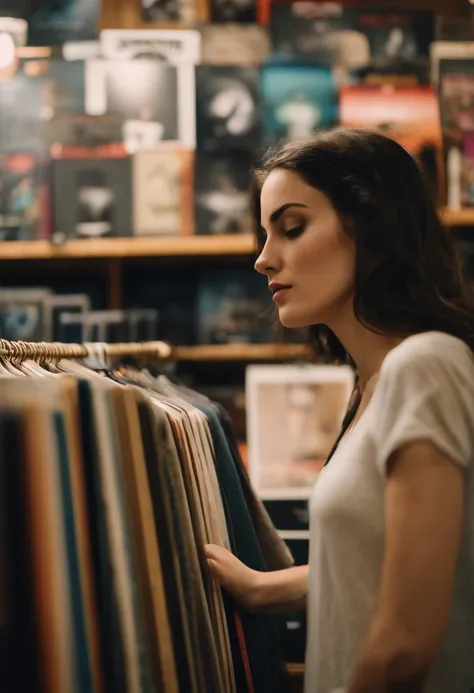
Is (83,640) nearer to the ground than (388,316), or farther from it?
nearer to the ground

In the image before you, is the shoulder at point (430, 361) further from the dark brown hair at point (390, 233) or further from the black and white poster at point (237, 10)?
the black and white poster at point (237, 10)

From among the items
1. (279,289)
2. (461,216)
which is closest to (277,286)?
(279,289)

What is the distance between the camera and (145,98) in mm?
2277

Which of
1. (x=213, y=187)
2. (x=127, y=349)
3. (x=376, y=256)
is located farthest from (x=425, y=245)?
(x=213, y=187)

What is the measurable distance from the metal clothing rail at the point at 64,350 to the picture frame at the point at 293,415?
784 millimetres

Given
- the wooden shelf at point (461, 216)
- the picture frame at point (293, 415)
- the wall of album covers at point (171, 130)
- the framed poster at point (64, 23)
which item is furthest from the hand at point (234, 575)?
the framed poster at point (64, 23)

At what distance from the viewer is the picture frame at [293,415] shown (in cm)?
227

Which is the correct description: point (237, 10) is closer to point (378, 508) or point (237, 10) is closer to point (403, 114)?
point (403, 114)

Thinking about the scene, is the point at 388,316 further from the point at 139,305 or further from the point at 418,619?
the point at 139,305

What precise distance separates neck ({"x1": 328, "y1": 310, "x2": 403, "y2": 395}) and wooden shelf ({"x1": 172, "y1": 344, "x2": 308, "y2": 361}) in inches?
49.8

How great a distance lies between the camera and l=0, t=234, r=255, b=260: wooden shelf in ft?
7.20

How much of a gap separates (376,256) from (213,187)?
4.64ft

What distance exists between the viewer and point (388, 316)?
912 millimetres

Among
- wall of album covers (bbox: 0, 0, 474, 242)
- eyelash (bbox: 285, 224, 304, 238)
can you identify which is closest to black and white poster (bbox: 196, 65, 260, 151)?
wall of album covers (bbox: 0, 0, 474, 242)
